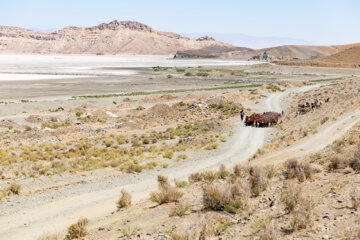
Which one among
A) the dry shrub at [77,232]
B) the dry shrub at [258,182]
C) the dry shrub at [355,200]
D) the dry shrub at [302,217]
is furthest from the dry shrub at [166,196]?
the dry shrub at [355,200]

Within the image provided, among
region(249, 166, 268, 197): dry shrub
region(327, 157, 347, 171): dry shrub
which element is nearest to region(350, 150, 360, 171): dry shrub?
region(327, 157, 347, 171): dry shrub

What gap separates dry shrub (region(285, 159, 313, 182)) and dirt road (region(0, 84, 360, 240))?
540 cm

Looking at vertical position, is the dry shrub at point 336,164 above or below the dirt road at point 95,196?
above

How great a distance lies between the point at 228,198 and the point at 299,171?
343cm

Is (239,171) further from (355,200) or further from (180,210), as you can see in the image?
(355,200)

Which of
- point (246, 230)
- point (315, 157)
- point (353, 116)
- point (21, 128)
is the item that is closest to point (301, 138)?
point (353, 116)

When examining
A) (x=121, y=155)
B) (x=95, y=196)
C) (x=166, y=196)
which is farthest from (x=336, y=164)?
(x=121, y=155)

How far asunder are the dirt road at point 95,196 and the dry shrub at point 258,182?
561 centimetres

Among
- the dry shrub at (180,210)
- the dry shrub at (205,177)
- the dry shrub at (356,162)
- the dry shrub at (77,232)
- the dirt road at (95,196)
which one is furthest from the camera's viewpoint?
the dry shrub at (205,177)

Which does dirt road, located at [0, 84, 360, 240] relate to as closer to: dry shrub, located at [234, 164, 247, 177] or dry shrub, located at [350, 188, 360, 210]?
dry shrub, located at [234, 164, 247, 177]

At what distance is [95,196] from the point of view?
1730cm

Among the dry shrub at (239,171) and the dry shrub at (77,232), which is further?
the dry shrub at (239,171)

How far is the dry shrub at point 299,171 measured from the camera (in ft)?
41.9

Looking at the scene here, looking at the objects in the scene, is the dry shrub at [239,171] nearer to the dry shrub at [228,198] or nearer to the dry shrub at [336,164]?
the dry shrub at [336,164]
